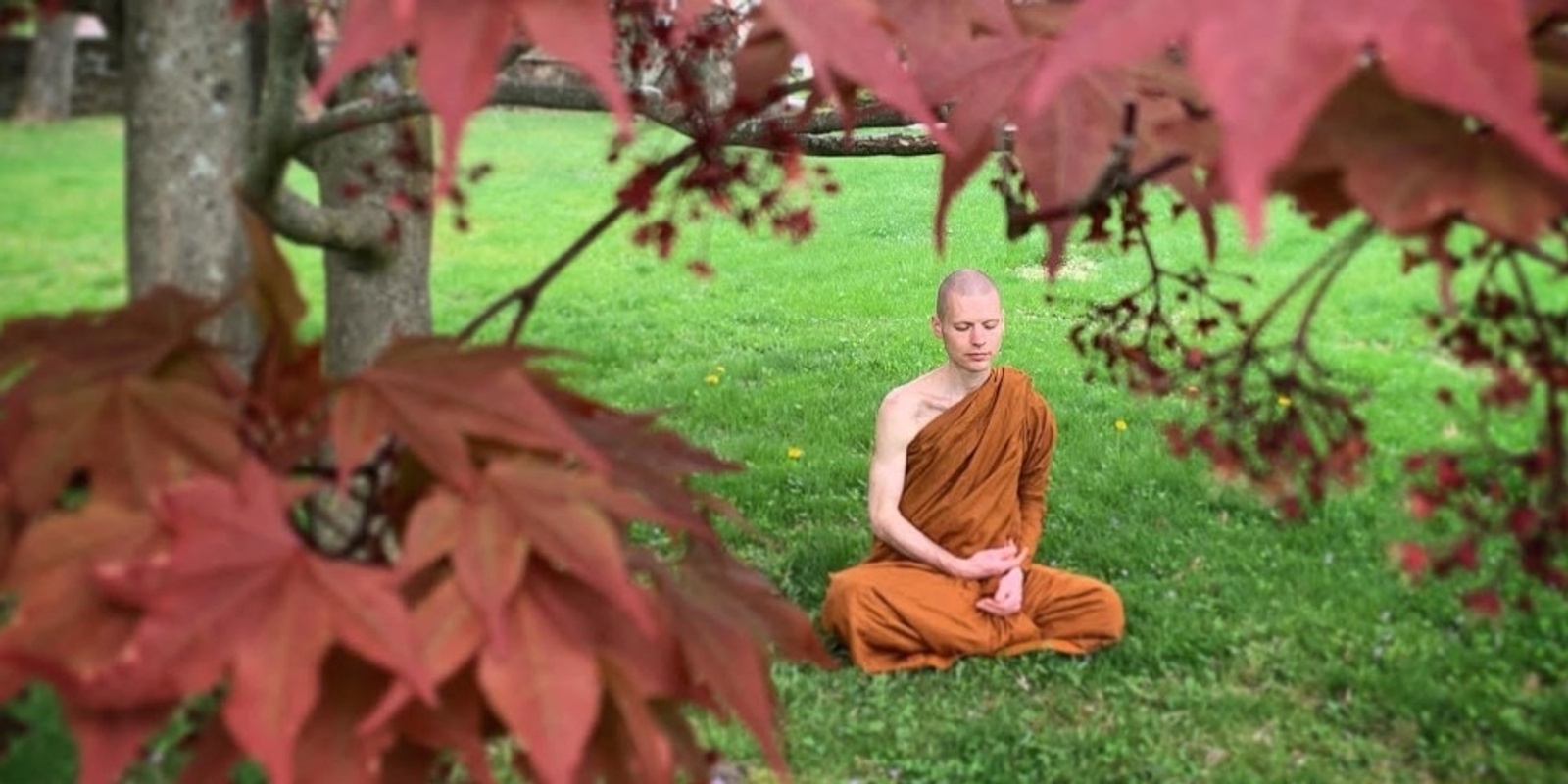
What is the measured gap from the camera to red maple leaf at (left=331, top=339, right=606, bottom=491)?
557 mm

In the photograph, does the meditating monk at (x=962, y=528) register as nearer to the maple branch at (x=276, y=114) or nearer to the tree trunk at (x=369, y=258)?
the tree trunk at (x=369, y=258)

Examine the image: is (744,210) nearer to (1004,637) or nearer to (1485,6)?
(1485,6)

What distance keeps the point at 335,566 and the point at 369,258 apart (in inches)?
32.1

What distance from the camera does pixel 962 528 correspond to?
2520 millimetres

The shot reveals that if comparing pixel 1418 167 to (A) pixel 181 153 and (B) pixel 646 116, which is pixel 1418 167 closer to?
(A) pixel 181 153

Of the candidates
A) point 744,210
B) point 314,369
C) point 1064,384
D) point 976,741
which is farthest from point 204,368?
point 1064,384

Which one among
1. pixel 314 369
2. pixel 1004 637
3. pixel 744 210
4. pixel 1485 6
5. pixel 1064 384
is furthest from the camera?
pixel 1064 384

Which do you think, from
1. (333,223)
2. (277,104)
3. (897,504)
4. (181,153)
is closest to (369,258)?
(333,223)

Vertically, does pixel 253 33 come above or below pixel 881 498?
above

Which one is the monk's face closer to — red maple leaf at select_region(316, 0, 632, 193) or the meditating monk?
the meditating monk

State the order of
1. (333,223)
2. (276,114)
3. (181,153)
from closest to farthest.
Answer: (181,153) < (276,114) < (333,223)

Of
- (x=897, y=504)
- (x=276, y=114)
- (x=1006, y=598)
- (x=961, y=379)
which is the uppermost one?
(x=276, y=114)

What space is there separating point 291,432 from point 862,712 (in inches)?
65.2

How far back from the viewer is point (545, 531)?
1.76ft
